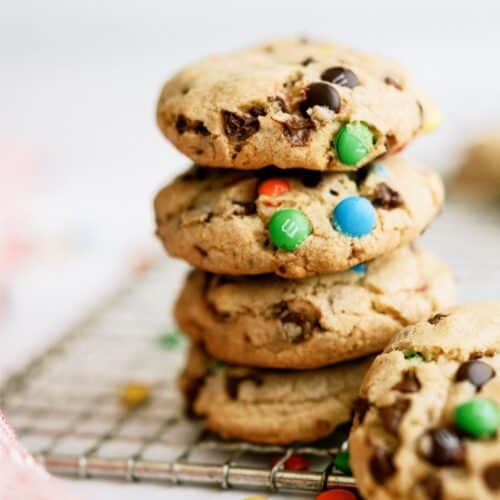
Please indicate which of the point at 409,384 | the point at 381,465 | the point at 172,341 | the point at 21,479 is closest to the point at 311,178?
the point at 409,384

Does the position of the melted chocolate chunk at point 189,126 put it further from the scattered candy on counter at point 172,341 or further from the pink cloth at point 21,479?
the scattered candy on counter at point 172,341

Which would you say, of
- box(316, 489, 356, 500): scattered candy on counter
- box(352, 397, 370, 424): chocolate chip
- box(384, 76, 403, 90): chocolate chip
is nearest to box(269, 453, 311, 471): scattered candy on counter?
box(316, 489, 356, 500): scattered candy on counter

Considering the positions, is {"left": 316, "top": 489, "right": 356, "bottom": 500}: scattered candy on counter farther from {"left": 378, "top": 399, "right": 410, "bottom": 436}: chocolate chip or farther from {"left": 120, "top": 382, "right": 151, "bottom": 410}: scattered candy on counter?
{"left": 120, "top": 382, "right": 151, "bottom": 410}: scattered candy on counter

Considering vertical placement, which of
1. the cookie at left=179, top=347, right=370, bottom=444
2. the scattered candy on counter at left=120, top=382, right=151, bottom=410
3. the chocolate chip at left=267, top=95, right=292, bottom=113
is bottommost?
the scattered candy on counter at left=120, top=382, right=151, bottom=410

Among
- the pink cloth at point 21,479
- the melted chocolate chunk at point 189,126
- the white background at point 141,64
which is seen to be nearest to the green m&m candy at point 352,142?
the melted chocolate chunk at point 189,126

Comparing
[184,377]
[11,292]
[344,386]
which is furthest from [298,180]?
[11,292]

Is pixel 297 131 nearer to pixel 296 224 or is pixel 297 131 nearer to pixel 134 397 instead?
pixel 296 224
